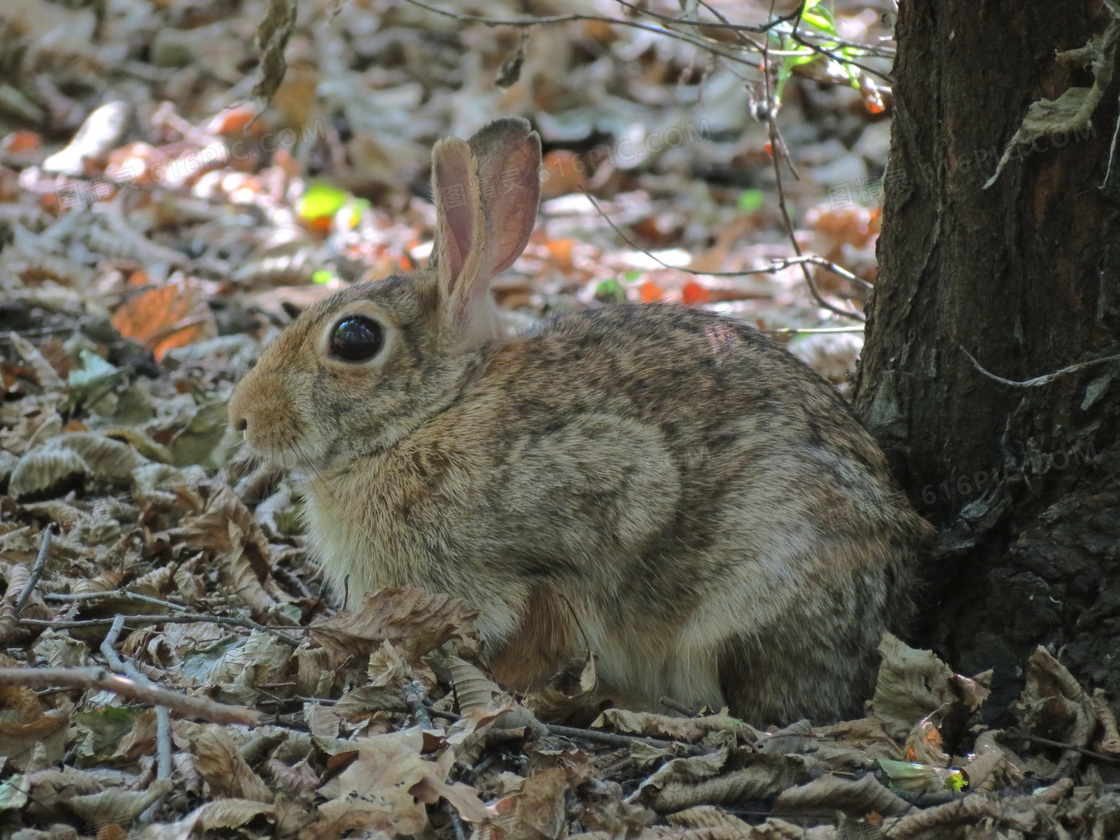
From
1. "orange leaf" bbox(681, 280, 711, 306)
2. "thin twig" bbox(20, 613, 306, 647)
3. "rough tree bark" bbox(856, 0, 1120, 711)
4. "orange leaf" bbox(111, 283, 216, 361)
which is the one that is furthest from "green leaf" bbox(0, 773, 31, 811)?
"orange leaf" bbox(681, 280, 711, 306)

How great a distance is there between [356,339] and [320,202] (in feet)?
18.5

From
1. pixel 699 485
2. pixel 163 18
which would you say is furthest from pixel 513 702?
pixel 163 18

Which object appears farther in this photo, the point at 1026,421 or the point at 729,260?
the point at 729,260

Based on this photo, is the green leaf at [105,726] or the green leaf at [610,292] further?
the green leaf at [610,292]

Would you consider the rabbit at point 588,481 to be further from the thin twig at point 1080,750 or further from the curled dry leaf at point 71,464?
the curled dry leaf at point 71,464

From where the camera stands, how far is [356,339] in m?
5.10

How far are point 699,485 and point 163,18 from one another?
→ 36.0ft

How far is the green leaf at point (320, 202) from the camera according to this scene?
1023 centimetres

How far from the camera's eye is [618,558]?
470cm

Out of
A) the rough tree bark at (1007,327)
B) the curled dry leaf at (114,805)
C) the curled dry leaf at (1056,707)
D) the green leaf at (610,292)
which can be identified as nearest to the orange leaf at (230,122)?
the green leaf at (610,292)

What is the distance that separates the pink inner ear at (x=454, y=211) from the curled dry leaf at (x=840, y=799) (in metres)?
2.62

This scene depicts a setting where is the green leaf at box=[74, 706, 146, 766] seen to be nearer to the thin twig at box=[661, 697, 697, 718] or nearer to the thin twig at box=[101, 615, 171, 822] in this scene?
the thin twig at box=[101, 615, 171, 822]

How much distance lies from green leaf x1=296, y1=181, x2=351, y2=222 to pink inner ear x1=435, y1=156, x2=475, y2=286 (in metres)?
5.29

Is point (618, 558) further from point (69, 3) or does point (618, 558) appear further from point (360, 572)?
point (69, 3)
